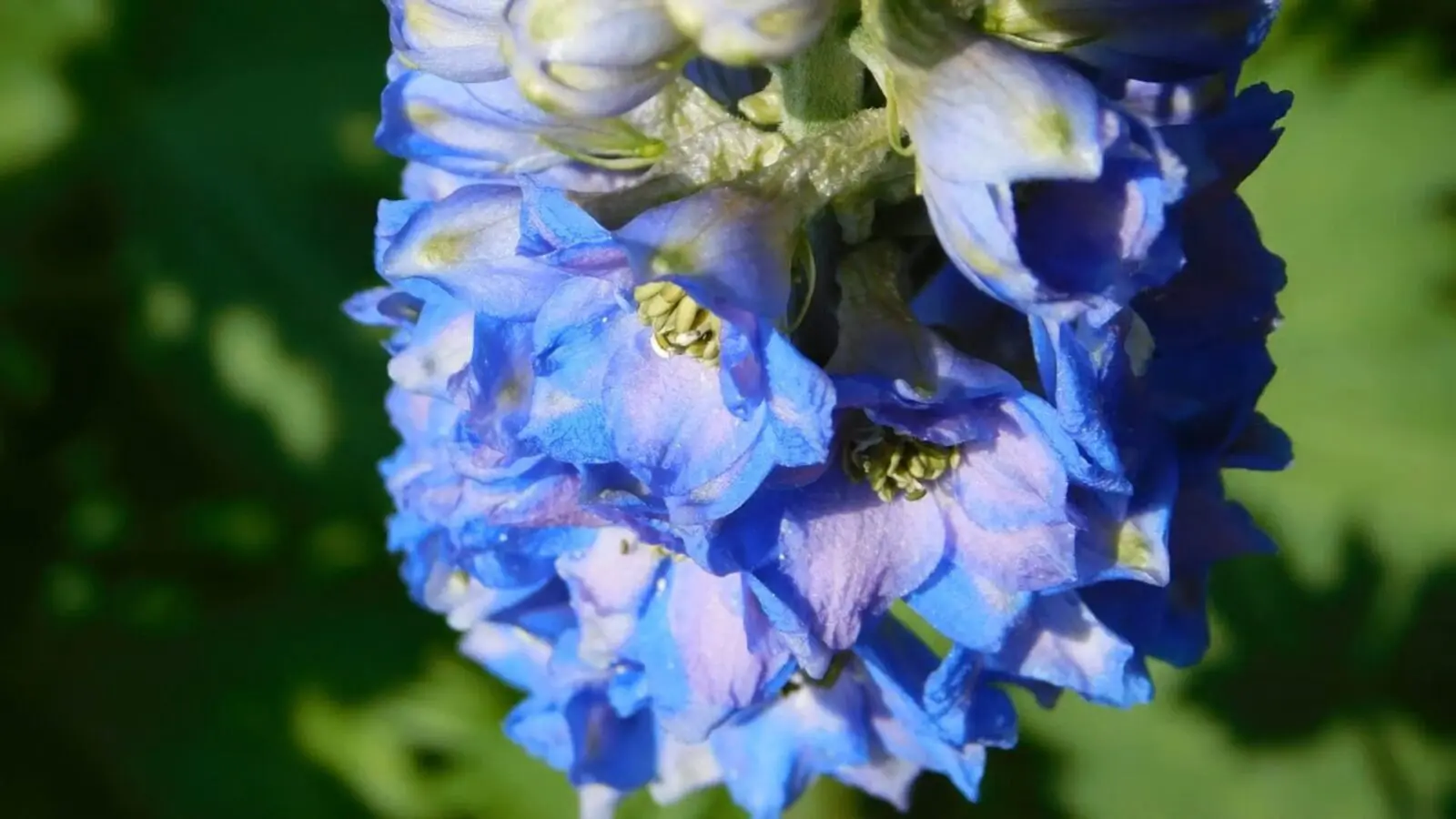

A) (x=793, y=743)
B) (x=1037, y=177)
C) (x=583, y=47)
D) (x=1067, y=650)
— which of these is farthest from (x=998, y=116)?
(x=793, y=743)

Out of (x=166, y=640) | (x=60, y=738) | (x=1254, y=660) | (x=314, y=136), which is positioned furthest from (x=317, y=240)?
(x=1254, y=660)

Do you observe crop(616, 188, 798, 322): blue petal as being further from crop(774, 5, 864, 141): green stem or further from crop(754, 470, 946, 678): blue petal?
crop(754, 470, 946, 678): blue petal

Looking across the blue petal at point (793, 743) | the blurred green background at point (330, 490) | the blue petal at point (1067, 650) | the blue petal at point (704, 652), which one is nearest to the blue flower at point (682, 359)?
the blue petal at point (704, 652)

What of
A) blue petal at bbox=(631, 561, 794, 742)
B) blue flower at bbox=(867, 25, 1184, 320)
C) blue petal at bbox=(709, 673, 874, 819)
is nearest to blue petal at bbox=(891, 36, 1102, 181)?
blue flower at bbox=(867, 25, 1184, 320)

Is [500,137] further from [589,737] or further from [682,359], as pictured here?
[589,737]

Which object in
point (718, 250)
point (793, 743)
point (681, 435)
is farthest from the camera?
point (793, 743)

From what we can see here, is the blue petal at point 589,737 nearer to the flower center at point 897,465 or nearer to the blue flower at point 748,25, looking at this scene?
the flower center at point 897,465

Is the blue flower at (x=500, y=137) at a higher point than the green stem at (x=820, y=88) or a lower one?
lower
